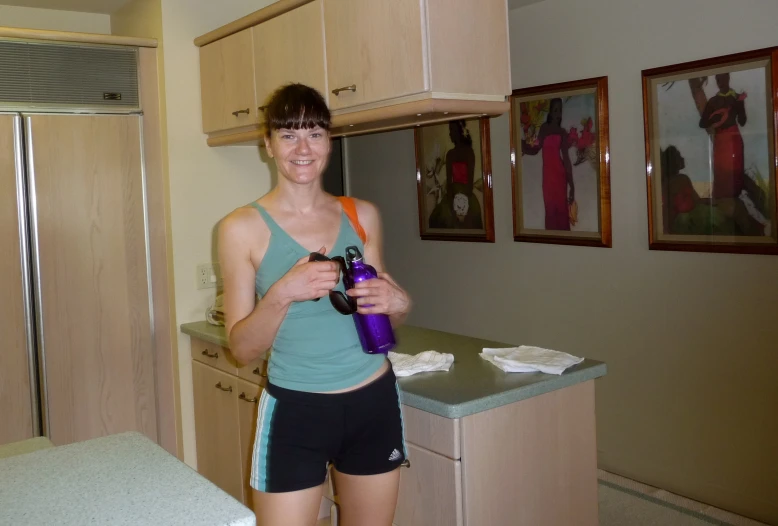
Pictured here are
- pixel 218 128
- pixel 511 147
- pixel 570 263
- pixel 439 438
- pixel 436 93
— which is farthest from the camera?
pixel 511 147

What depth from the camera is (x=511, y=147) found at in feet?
13.2

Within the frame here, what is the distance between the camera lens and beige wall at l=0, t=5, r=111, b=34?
3395 mm

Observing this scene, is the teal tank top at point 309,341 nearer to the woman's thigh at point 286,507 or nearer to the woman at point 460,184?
the woman's thigh at point 286,507

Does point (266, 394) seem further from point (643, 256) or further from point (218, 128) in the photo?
point (643, 256)

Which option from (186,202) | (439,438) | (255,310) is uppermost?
(186,202)

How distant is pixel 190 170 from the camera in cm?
320

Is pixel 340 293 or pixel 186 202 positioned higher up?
pixel 186 202

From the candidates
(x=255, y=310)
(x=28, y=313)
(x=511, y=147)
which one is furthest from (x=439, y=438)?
(x=511, y=147)

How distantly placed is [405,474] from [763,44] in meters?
2.16

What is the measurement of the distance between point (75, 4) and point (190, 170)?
3.18 ft

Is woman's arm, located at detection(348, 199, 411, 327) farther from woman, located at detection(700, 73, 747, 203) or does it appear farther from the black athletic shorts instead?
woman, located at detection(700, 73, 747, 203)

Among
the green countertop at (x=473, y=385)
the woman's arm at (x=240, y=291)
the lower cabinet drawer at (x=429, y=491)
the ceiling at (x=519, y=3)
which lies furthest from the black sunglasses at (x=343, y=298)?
the ceiling at (x=519, y=3)

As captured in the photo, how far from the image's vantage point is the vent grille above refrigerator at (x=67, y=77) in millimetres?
2920

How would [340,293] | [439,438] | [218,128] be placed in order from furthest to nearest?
[218,128]
[439,438]
[340,293]
